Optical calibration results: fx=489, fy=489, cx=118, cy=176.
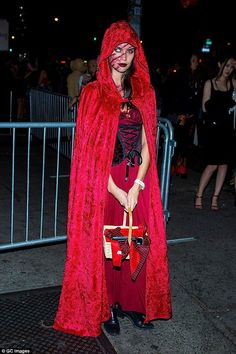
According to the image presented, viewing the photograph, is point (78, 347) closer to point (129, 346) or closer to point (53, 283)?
point (129, 346)

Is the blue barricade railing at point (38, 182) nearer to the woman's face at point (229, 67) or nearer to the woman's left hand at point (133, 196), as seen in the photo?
the woman's face at point (229, 67)

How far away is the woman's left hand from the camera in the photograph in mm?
3170

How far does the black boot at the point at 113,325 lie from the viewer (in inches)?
139

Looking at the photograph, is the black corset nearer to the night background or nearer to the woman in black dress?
the woman in black dress

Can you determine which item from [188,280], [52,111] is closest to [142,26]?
[52,111]

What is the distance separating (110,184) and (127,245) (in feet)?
1.34

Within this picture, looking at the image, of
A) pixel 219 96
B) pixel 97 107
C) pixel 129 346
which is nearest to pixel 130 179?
pixel 97 107

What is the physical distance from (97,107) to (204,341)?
6.01 feet

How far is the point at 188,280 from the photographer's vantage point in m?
4.49

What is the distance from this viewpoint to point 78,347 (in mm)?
3301

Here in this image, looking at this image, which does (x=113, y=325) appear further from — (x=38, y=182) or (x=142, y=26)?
(x=142, y=26)

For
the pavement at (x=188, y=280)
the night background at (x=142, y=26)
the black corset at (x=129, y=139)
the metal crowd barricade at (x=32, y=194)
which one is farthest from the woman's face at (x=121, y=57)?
the night background at (x=142, y=26)

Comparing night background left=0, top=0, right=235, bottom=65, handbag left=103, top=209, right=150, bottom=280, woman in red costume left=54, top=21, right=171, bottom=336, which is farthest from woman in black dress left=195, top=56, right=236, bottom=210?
night background left=0, top=0, right=235, bottom=65

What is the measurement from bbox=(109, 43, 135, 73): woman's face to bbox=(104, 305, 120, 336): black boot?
5.63ft
